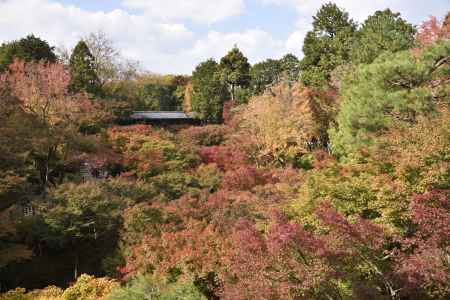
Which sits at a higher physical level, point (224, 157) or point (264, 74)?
point (264, 74)

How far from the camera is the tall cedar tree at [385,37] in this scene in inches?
795

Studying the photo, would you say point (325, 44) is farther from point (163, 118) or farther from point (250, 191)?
point (250, 191)

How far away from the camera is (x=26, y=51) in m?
29.0

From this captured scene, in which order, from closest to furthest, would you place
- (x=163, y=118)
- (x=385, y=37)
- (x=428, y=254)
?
(x=428, y=254), (x=385, y=37), (x=163, y=118)

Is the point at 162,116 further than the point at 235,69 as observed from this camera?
Answer: No

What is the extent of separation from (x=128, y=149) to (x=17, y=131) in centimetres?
591

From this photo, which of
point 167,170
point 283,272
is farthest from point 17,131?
point 283,272

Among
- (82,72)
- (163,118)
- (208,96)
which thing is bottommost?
(163,118)

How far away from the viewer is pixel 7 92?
16969 millimetres

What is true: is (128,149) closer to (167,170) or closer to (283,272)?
(167,170)

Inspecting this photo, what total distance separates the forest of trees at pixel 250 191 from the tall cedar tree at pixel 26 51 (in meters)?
0.13

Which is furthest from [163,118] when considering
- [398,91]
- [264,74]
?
[398,91]

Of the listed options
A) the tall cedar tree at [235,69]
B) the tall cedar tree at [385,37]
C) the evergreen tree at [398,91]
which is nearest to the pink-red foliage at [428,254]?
the evergreen tree at [398,91]

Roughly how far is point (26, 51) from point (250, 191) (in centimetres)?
1926
